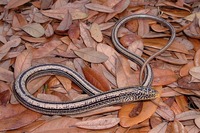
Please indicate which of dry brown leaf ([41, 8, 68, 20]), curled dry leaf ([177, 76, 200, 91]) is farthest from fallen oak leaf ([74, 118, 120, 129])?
dry brown leaf ([41, 8, 68, 20])

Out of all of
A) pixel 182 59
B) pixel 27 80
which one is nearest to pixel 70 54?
pixel 27 80

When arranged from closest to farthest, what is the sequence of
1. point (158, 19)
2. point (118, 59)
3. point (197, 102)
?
point (197, 102) → point (118, 59) → point (158, 19)

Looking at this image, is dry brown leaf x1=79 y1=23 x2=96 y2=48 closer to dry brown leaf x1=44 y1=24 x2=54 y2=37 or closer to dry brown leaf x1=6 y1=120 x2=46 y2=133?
dry brown leaf x1=44 y1=24 x2=54 y2=37

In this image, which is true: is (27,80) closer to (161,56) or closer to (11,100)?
(11,100)

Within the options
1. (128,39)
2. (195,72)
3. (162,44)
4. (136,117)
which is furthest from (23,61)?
(195,72)

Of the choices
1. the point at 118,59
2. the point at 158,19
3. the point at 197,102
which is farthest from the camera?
the point at 158,19

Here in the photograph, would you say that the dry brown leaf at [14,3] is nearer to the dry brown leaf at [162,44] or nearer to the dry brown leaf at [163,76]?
the dry brown leaf at [162,44]

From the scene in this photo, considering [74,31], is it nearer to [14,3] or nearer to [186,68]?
[14,3]

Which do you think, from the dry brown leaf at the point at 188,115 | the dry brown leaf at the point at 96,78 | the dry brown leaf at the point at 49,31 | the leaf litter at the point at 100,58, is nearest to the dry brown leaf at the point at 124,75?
the leaf litter at the point at 100,58
